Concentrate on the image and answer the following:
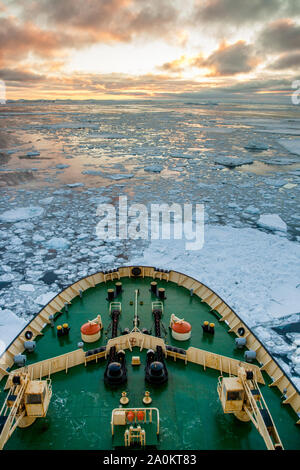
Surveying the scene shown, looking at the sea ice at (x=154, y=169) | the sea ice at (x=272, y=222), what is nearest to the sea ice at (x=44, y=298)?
the sea ice at (x=272, y=222)

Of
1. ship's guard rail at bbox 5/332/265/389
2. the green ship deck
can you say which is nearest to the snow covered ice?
the green ship deck

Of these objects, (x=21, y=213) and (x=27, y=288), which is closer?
(x=27, y=288)

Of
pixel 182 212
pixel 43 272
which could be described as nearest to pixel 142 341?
pixel 43 272

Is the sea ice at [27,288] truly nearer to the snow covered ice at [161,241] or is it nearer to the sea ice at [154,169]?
the snow covered ice at [161,241]

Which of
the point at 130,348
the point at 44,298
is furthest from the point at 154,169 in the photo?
the point at 130,348

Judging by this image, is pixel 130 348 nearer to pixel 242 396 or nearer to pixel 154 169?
pixel 242 396

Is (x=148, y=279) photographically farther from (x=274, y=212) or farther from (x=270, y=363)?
(x=274, y=212)

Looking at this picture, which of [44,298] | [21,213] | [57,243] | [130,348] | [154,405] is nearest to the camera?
[154,405]
